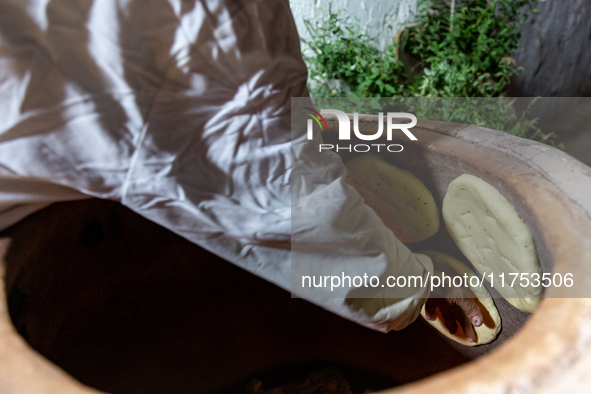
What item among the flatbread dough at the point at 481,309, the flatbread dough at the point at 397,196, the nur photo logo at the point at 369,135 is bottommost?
the flatbread dough at the point at 481,309

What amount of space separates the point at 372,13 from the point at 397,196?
1360 millimetres

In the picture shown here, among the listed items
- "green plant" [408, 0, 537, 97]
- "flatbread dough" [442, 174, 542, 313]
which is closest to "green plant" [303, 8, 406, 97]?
"green plant" [408, 0, 537, 97]

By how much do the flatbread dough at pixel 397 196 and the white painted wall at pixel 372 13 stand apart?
1.12 meters

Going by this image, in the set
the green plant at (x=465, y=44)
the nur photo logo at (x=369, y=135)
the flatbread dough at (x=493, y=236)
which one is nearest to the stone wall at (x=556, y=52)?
the green plant at (x=465, y=44)

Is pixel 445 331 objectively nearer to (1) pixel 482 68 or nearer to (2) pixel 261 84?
(2) pixel 261 84

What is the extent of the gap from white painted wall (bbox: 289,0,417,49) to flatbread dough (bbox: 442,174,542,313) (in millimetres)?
1316

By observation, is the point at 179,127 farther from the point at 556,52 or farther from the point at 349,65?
the point at 556,52

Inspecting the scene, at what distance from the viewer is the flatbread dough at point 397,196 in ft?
2.98

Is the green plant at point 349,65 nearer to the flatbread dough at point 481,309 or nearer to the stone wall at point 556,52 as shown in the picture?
the stone wall at point 556,52

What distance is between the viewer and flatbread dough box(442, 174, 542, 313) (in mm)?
650

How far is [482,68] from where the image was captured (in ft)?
5.47

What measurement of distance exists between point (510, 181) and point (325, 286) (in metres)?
0.38

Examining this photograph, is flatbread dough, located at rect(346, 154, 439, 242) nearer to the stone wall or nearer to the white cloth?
the white cloth

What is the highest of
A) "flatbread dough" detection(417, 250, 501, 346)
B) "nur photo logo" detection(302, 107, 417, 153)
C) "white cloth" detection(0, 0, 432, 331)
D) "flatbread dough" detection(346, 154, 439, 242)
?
"white cloth" detection(0, 0, 432, 331)
